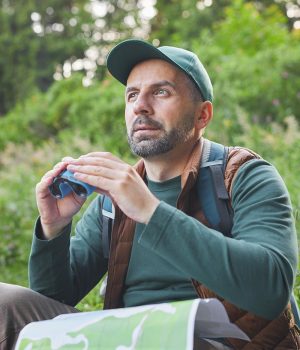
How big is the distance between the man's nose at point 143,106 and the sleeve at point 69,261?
0.46 m

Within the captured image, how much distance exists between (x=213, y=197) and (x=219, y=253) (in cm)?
40

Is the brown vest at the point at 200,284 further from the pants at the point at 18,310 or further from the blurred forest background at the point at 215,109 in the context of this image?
the blurred forest background at the point at 215,109

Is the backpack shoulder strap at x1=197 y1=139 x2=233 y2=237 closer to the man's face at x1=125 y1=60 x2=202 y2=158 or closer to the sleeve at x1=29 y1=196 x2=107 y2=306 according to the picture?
the man's face at x1=125 y1=60 x2=202 y2=158

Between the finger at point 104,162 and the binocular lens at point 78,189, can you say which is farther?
the binocular lens at point 78,189

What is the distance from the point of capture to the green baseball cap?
248 cm

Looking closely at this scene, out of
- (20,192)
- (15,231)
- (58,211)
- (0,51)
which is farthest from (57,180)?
(0,51)

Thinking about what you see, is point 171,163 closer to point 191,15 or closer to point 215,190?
point 215,190

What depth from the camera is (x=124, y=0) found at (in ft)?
88.7

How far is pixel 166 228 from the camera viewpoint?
6.47 ft

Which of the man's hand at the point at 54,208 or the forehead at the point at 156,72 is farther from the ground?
the forehead at the point at 156,72

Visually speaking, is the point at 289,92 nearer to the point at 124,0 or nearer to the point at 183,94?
the point at 183,94

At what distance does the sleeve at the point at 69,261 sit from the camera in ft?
8.43

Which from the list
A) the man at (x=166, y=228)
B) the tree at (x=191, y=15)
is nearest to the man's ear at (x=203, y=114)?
the man at (x=166, y=228)

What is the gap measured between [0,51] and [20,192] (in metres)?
16.4
